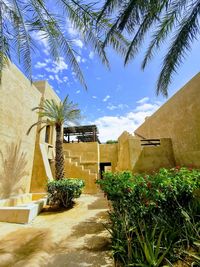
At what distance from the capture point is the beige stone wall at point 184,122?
7.93 meters

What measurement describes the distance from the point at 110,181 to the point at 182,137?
6529mm

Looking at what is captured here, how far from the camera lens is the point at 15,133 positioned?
8094mm

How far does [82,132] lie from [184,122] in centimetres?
1130

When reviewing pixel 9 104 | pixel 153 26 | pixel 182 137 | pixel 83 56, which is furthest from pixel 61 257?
pixel 182 137

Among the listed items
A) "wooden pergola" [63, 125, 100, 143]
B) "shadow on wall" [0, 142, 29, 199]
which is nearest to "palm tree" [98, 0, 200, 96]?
"shadow on wall" [0, 142, 29, 199]

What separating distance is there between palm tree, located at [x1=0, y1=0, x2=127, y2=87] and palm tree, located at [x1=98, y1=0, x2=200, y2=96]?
357 mm

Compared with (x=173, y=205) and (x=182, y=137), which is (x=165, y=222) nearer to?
(x=173, y=205)

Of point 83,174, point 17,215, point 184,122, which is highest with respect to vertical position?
point 184,122

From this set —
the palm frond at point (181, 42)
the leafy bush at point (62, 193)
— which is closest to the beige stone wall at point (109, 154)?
the leafy bush at point (62, 193)

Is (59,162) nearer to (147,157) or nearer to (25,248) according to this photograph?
(147,157)

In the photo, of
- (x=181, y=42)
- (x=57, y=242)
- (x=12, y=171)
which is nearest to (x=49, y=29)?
(x=181, y=42)

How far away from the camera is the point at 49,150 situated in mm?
11672

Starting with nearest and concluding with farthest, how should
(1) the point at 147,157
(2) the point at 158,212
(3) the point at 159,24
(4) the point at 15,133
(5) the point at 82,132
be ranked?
(2) the point at 158,212
(3) the point at 159,24
(4) the point at 15,133
(1) the point at 147,157
(5) the point at 82,132

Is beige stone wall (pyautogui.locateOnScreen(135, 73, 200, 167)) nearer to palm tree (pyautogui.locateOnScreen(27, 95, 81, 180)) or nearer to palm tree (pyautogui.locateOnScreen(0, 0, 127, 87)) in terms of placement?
→ palm tree (pyautogui.locateOnScreen(0, 0, 127, 87))
